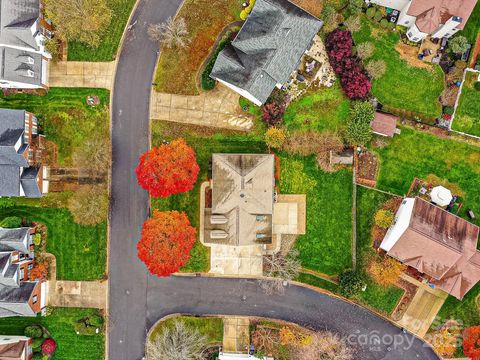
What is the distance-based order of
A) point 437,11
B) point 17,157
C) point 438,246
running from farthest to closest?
1. point 17,157
2. point 437,11
3. point 438,246

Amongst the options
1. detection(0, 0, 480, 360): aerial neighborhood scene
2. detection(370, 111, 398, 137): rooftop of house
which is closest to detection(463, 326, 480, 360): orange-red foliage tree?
detection(0, 0, 480, 360): aerial neighborhood scene

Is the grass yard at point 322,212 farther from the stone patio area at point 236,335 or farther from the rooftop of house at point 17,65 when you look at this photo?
the rooftop of house at point 17,65

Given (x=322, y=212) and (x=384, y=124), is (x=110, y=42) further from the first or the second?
(x=384, y=124)

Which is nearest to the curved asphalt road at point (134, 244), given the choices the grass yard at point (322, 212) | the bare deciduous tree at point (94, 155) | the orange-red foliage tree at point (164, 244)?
the bare deciduous tree at point (94, 155)

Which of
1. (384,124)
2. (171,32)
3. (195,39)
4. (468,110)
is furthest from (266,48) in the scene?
(468,110)

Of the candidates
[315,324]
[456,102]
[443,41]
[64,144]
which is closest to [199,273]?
[315,324]

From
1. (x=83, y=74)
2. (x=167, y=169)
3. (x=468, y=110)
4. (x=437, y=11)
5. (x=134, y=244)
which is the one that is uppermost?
(x=437, y=11)
